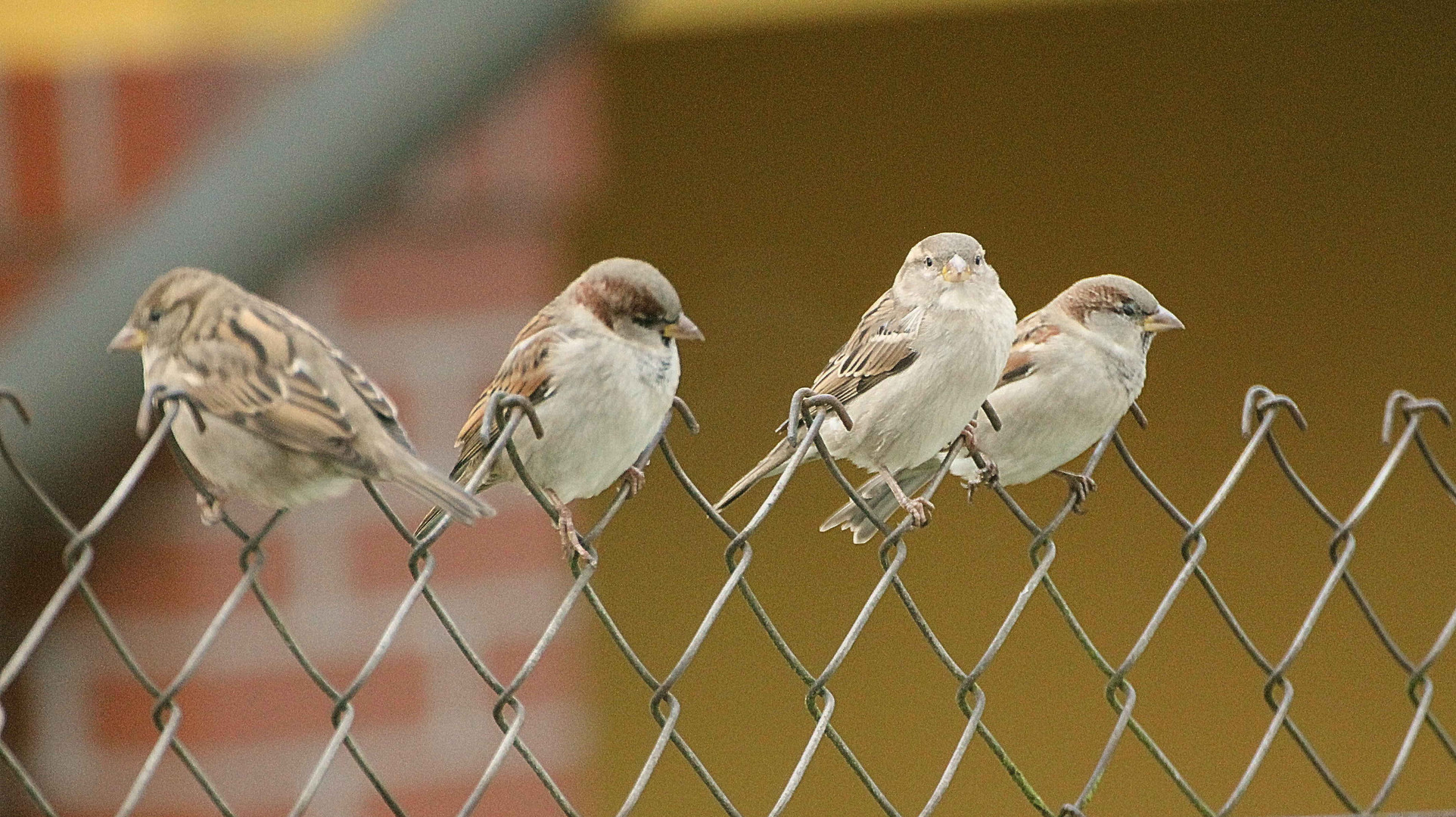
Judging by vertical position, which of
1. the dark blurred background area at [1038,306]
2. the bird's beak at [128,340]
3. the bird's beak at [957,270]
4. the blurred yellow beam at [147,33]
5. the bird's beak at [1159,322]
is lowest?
the dark blurred background area at [1038,306]

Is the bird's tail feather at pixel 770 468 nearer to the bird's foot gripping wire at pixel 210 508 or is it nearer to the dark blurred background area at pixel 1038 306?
the bird's foot gripping wire at pixel 210 508

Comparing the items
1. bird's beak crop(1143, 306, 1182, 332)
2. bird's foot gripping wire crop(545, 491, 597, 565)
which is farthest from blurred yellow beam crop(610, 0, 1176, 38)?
bird's foot gripping wire crop(545, 491, 597, 565)

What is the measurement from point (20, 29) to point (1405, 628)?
3.06m

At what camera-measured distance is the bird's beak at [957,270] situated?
218 cm

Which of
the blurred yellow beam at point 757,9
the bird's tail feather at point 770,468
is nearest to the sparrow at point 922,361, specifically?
the bird's tail feather at point 770,468

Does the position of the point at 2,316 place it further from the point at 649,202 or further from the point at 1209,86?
the point at 1209,86

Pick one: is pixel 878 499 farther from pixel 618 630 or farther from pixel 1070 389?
pixel 618 630

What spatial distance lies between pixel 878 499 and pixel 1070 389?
280 mm

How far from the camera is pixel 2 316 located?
6.93 feet

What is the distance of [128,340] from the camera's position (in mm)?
1474

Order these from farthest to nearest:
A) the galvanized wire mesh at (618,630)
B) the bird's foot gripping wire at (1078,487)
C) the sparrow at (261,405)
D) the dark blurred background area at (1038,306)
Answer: the dark blurred background area at (1038,306) < the bird's foot gripping wire at (1078,487) < the sparrow at (261,405) < the galvanized wire mesh at (618,630)

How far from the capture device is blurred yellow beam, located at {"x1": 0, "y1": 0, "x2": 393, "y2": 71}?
7.19ft

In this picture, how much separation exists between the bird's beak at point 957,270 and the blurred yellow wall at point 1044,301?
166 cm

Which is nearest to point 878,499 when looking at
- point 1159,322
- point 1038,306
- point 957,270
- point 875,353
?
point 875,353
